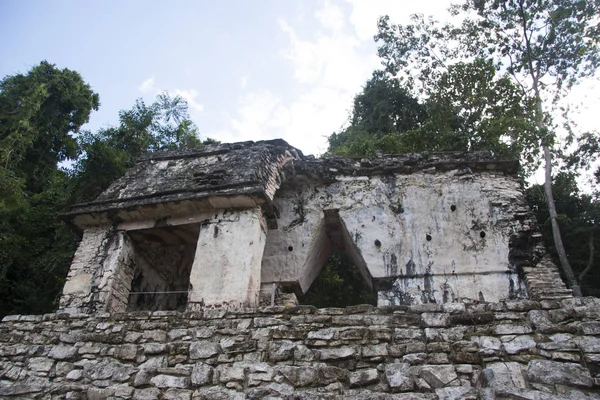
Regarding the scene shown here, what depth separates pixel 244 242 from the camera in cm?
684

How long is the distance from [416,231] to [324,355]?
13.4 feet

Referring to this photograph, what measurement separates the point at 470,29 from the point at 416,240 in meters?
10.1

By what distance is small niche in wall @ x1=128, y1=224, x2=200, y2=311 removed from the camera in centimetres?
763

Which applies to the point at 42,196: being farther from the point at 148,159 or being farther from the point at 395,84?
the point at 395,84

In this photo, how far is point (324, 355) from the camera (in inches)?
172

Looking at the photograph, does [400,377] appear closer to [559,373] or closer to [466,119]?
[559,373]

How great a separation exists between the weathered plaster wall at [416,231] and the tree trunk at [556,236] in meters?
2.83

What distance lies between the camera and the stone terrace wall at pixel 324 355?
3.91 meters

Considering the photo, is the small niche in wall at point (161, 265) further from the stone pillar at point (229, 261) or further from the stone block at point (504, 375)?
the stone block at point (504, 375)

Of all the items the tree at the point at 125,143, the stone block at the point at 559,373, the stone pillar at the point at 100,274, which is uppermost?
the tree at the point at 125,143

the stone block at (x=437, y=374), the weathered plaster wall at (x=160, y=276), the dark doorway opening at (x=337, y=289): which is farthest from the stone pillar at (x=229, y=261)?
the dark doorway opening at (x=337, y=289)

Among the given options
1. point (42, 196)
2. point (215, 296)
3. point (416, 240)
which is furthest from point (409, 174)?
point (42, 196)

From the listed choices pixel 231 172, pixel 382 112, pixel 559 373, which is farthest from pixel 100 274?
pixel 382 112

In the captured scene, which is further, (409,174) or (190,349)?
(409,174)
